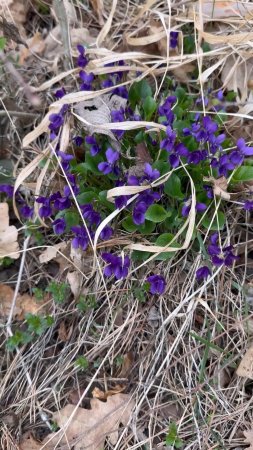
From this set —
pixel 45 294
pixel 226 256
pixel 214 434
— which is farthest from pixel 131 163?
pixel 214 434

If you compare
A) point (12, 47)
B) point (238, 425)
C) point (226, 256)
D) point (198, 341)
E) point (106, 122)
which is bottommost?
point (238, 425)

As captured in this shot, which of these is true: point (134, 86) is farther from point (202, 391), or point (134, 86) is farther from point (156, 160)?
point (202, 391)

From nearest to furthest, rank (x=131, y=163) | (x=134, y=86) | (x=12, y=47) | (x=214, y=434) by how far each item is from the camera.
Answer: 1. (x=214, y=434)
2. (x=131, y=163)
3. (x=134, y=86)
4. (x=12, y=47)

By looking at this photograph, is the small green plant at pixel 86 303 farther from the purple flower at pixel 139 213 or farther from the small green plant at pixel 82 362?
the purple flower at pixel 139 213

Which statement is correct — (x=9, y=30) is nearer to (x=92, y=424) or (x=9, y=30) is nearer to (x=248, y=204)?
(x=248, y=204)

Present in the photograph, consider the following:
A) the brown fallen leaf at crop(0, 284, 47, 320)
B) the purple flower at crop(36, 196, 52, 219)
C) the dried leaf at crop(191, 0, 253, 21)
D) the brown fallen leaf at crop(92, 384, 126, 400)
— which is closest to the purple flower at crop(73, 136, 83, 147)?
the purple flower at crop(36, 196, 52, 219)

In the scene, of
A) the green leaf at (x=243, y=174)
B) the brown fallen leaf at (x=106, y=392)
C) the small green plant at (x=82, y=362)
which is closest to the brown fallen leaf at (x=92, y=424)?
the brown fallen leaf at (x=106, y=392)
